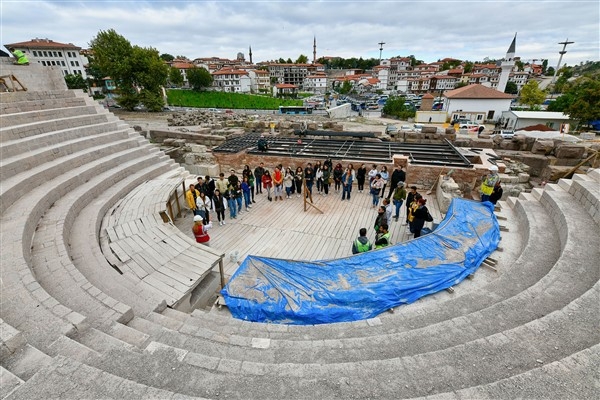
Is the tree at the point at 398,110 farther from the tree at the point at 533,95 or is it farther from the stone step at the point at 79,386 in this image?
the stone step at the point at 79,386

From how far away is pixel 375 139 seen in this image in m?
15.3

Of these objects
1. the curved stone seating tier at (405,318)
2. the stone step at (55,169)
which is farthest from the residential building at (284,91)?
the curved stone seating tier at (405,318)

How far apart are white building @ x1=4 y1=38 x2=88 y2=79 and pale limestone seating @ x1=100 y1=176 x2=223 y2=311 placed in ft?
227

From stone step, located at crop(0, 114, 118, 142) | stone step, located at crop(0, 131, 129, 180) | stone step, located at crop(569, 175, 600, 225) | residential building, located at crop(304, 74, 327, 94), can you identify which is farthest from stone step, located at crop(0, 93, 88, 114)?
residential building, located at crop(304, 74, 327, 94)

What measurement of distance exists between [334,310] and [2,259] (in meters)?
5.16

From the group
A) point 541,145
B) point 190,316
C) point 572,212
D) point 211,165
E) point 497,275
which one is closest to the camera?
point 190,316

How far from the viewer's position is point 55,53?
56094 mm

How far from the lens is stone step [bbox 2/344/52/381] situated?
2510 millimetres

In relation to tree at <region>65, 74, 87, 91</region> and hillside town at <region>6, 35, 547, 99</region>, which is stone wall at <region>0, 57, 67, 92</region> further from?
hillside town at <region>6, 35, 547, 99</region>

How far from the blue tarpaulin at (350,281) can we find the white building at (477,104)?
4475cm

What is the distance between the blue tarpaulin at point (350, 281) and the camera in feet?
14.3

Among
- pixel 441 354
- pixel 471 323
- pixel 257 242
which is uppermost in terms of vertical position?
pixel 441 354

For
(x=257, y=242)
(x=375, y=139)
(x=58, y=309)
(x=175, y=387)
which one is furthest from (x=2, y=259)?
(x=375, y=139)

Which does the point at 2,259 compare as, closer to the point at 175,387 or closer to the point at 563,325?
the point at 175,387
